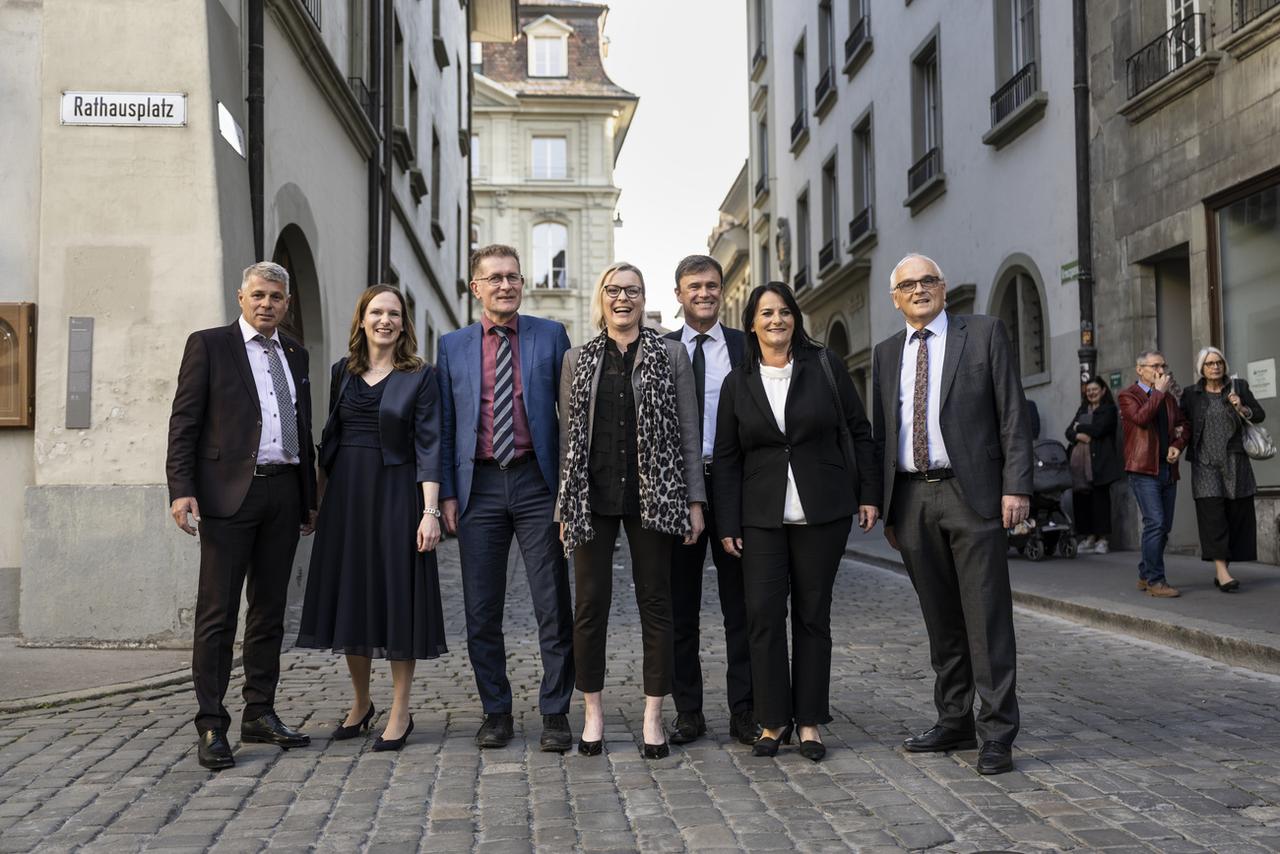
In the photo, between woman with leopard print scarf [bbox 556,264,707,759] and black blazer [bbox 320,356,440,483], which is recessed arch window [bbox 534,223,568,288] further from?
woman with leopard print scarf [bbox 556,264,707,759]

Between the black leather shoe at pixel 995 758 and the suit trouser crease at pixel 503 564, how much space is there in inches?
63.8

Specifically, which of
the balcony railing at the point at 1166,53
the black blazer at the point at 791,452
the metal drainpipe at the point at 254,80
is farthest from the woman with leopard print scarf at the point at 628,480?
the balcony railing at the point at 1166,53

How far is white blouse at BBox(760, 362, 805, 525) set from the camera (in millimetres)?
5277

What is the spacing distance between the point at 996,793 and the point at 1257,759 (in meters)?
1.16

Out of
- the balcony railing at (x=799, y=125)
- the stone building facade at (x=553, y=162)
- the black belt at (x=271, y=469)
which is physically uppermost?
the stone building facade at (x=553, y=162)

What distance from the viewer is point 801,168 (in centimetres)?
2911

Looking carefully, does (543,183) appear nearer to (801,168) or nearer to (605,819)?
(801,168)

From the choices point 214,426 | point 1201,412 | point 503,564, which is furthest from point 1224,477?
point 214,426

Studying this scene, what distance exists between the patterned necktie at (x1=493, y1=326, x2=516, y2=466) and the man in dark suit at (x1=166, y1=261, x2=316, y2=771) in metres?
0.89

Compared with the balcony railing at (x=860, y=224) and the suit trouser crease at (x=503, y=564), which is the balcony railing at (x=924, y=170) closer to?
the balcony railing at (x=860, y=224)

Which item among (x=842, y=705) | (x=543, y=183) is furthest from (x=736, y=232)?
(x=842, y=705)

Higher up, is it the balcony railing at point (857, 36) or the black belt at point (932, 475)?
the balcony railing at point (857, 36)

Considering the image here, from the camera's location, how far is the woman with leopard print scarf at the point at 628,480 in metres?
5.29

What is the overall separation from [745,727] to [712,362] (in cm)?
150
